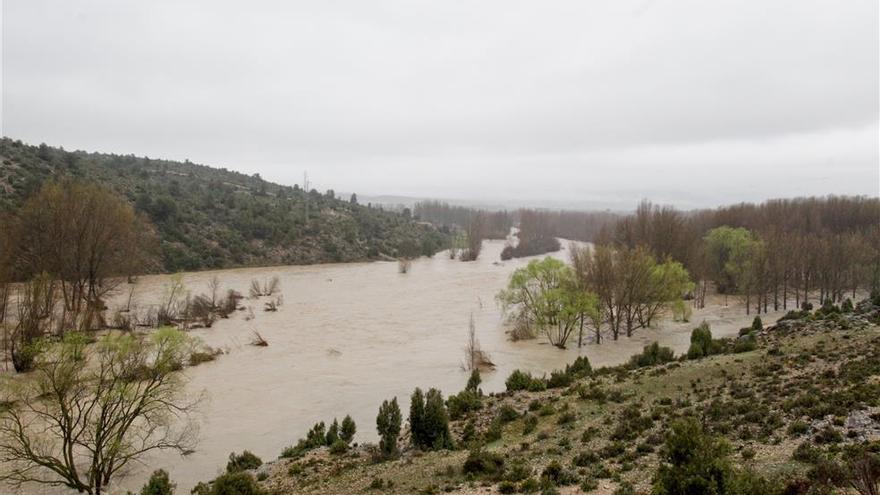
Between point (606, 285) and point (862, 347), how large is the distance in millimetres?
16286

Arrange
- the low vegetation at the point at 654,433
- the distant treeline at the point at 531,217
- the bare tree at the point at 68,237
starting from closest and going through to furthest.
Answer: the low vegetation at the point at 654,433 < the bare tree at the point at 68,237 < the distant treeline at the point at 531,217

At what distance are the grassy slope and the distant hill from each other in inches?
1842

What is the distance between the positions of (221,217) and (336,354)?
52.1 meters

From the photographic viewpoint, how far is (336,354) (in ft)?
103

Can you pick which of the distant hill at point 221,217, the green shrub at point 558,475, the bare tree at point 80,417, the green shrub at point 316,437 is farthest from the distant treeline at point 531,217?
the green shrub at point 558,475

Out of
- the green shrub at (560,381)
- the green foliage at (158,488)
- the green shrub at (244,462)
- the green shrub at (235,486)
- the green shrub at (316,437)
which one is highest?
the green shrub at (235,486)

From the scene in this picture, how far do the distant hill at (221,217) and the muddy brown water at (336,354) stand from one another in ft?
32.5

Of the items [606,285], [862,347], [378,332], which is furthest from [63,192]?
[862,347]

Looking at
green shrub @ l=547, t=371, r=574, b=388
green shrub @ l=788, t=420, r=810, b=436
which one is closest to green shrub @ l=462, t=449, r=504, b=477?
green shrub @ l=788, t=420, r=810, b=436

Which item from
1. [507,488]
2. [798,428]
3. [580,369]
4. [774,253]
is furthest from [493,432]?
[774,253]

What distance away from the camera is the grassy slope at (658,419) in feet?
42.2

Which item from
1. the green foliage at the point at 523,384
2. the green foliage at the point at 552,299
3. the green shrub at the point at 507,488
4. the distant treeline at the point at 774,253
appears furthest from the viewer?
the distant treeline at the point at 774,253

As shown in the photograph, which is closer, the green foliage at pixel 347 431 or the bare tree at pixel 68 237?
the green foliage at pixel 347 431

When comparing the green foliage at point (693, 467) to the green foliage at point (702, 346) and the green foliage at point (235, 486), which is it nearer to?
the green foliage at point (235, 486)
